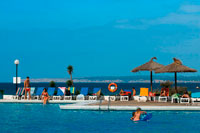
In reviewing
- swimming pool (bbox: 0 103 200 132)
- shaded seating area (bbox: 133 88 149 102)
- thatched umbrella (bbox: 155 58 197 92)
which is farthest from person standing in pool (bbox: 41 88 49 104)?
thatched umbrella (bbox: 155 58 197 92)

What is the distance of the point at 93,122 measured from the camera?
13.7 m

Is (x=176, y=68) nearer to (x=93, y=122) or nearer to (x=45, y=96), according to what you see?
(x=45, y=96)

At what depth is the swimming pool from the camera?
483 inches

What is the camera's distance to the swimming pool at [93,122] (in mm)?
12273

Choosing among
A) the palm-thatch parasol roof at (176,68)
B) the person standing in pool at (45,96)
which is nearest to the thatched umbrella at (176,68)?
the palm-thatch parasol roof at (176,68)

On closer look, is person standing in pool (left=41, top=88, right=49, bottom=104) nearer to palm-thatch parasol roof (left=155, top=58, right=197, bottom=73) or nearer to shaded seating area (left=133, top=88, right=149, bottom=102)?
shaded seating area (left=133, top=88, right=149, bottom=102)

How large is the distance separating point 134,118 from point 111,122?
96 centimetres

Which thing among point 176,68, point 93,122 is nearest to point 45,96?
point 176,68

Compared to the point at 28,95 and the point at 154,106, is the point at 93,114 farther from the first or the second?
the point at 28,95

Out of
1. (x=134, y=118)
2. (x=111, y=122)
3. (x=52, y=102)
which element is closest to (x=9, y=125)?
(x=111, y=122)

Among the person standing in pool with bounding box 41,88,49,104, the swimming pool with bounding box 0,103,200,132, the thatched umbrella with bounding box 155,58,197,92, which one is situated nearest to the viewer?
the swimming pool with bounding box 0,103,200,132

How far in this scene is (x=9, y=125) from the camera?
13.2 metres

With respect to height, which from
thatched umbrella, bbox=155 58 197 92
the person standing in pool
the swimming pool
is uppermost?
thatched umbrella, bbox=155 58 197 92

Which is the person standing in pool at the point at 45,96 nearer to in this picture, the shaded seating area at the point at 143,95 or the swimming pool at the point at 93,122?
the swimming pool at the point at 93,122
